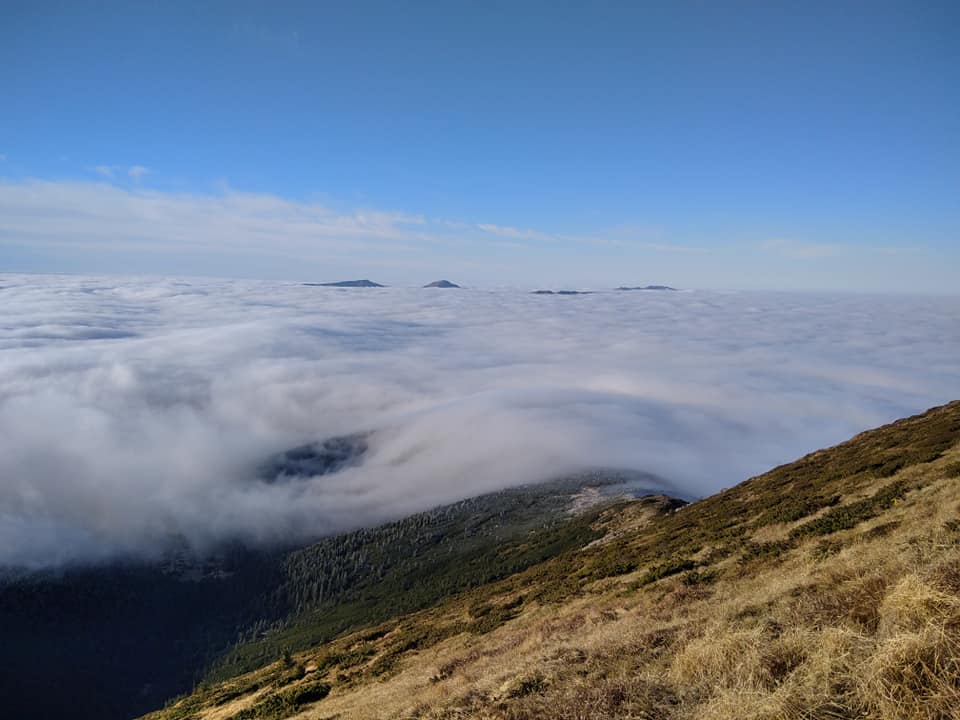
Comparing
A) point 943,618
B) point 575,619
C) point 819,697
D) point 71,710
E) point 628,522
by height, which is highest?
point 943,618

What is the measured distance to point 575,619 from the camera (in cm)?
1808

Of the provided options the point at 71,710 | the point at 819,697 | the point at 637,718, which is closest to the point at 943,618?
the point at 819,697

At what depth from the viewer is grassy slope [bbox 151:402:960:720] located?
21.7ft

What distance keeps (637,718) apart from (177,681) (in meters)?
264

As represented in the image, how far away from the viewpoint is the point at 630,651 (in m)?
11.3

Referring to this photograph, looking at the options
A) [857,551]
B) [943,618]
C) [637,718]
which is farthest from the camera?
[857,551]

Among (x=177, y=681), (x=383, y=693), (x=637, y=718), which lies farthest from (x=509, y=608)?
(x=177, y=681)

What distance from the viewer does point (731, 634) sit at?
9273 mm

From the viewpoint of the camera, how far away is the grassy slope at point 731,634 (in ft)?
21.7

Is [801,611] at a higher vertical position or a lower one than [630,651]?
higher

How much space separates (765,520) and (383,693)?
71.3ft

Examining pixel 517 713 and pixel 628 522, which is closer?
pixel 517 713

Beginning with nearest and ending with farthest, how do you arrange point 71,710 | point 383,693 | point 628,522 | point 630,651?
point 630,651
point 383,693
point 628,522
point 71,710

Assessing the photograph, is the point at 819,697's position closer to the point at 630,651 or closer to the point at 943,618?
the point at 943,618
